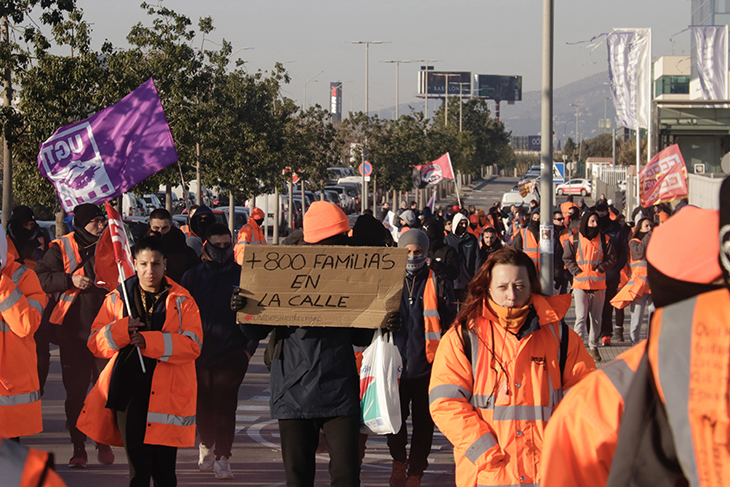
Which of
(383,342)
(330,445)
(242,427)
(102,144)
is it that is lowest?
(242,427)

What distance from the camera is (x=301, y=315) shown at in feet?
14.9

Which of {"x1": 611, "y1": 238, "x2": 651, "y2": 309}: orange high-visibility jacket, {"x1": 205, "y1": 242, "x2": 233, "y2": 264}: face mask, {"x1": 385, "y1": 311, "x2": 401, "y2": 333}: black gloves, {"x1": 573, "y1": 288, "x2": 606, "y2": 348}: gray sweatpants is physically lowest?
{"x1": 573, "y1": 288, "x2": 606, "y2": 348}: gray sweatpants

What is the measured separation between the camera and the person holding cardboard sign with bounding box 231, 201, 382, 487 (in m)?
4.57

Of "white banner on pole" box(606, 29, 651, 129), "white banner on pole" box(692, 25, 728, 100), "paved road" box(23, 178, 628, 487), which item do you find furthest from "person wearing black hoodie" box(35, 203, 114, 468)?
"white banner on pole" box(692, 25, 728, 100)

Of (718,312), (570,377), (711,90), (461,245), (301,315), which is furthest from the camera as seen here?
(711,90)

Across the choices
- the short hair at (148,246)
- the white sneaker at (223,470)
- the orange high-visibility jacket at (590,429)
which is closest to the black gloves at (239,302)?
the short hair at (148,246)

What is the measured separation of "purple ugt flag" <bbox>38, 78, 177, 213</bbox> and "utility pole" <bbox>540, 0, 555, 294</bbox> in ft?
17.5

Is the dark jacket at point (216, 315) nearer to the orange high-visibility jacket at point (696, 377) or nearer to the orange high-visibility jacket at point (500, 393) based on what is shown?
the orange high-visibility jacket at point (500, 393)

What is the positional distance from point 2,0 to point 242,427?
9146mm

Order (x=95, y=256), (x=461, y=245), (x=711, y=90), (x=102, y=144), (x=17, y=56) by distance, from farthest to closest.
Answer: (x=711, y=90) → (x=17, y=56) → (x=461, y=245) → (x=102, y=144) → (x=95, y=256)

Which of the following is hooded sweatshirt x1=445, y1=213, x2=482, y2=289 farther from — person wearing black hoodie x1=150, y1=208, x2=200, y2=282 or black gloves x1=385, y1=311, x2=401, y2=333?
black gloves x1=385, y1=311, x2=401, y2=333

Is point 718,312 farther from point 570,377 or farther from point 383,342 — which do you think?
point 383,342

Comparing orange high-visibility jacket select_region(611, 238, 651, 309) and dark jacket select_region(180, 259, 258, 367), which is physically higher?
dark jacket select_region(180, 259, 258, 367)

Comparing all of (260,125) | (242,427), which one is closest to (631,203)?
(260,125)
